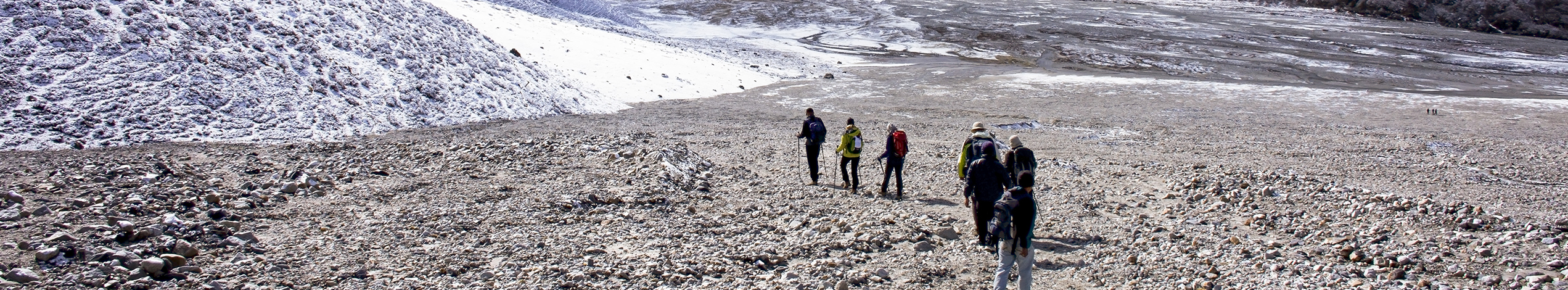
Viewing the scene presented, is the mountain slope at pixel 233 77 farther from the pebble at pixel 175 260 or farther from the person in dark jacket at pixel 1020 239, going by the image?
the person in dark jacket at pixel 1020 239

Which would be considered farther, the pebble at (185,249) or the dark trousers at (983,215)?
the dark trousers at (983,215)

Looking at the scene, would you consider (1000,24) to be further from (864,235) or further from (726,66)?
(864,235)

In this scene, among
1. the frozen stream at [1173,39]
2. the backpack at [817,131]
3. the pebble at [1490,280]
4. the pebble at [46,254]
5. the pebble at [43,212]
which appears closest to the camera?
the pebble at [46,254]

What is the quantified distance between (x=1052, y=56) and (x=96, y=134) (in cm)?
3566

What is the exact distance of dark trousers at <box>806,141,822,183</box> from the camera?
1098cm

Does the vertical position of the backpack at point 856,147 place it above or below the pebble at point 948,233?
above

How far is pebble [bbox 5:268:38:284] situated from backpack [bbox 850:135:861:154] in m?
7.77

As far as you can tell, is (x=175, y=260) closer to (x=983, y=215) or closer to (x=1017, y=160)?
(x=983, y=215)

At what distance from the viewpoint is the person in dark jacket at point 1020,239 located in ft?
19.3

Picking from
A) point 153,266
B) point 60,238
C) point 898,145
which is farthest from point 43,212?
point 898,145

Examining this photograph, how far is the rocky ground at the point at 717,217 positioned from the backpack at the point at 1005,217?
1.20 metres

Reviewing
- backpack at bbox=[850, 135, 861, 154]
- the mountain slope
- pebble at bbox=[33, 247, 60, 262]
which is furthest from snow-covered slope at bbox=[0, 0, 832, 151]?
backpack at bbox=[850, 135, 861, 154]

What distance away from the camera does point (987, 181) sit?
726cm

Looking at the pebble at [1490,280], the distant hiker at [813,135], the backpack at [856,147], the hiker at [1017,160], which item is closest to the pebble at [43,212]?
the distant hiker at [813,135]
